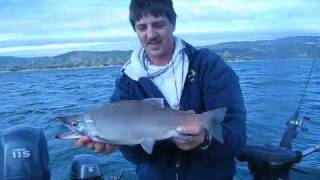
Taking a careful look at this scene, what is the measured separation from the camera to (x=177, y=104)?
4.17 metres

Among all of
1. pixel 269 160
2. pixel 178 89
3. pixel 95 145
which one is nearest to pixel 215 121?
pixel 178 89

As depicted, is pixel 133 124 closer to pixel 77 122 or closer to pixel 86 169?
pixel 77 122

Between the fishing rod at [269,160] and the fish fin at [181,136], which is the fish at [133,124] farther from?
the fishing rod at [269,160]

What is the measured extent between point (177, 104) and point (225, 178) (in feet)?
2.66

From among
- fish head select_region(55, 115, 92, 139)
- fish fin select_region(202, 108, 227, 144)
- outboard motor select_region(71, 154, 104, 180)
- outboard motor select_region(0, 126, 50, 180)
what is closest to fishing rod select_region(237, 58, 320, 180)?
fish fin select_region(202, 108, 227, 144)

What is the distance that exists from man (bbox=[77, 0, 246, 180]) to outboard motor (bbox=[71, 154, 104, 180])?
133 centimetres

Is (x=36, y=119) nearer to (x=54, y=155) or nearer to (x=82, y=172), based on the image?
(x=54, y=155)

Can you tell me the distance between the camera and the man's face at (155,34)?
409 cm

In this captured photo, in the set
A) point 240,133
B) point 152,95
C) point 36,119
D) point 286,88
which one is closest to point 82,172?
point 152,95

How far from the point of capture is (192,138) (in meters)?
3.77

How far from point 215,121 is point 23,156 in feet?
8.40

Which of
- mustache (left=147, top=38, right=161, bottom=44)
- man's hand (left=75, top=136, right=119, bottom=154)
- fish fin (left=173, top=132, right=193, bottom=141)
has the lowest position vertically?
man's hand (left=75, top=136, right=119, bottom=154)

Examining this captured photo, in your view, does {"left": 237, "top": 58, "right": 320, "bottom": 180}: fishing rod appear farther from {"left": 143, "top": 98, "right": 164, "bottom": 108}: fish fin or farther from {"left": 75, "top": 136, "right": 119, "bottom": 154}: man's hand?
{"left": 75, "top": 136, "right": 119, "bottom": 154}: man's hand

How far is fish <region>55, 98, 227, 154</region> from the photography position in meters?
3.78
